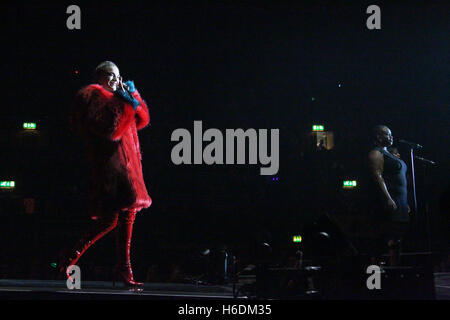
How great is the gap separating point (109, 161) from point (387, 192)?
282 cm

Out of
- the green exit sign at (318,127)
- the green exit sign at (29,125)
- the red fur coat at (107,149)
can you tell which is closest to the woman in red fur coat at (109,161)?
the red fur coat at (107,149)

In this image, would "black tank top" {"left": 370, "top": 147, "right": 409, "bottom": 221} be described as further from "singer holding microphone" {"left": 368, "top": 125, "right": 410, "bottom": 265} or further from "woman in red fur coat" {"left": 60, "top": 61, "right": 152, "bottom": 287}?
"woman in red fur coat" {"left": 60, "top": 61, "right": 152, "bottom": 287}

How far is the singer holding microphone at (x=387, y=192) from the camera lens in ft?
15.9

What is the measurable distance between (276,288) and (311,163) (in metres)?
6.15

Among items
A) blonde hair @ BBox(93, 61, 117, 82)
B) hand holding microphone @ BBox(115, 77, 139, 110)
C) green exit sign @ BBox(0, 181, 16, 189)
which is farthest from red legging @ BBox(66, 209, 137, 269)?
green exit sign @ BBox(0, 181, 16, 189)

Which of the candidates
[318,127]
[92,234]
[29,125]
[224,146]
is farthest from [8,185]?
[92,234]

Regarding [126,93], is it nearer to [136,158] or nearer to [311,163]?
[136,158]

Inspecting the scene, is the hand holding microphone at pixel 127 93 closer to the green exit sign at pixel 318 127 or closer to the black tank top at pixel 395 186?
the black tank top at pixel 395 186

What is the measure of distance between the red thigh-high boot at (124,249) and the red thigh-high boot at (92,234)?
0.11 m

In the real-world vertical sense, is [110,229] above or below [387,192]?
below

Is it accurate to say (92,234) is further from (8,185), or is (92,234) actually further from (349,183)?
(349,183)

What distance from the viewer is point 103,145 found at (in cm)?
360

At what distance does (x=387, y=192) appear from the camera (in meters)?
4.84

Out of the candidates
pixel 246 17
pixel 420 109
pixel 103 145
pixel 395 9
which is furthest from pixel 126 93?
pixel 420 109
